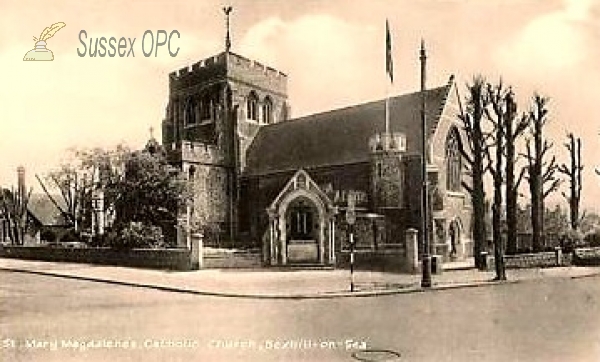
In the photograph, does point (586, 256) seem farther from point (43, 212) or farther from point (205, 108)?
point (43, 212)

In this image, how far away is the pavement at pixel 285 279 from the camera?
453 inches

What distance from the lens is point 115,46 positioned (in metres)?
7.56

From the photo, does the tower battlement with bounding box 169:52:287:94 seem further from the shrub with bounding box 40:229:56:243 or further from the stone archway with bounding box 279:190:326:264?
the shrub with bounding box 40:229:56:243

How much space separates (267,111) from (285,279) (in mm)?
14882

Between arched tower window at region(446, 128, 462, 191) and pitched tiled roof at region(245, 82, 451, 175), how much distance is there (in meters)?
1.28

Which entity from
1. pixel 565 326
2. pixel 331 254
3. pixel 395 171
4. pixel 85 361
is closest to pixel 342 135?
pixel 395 171

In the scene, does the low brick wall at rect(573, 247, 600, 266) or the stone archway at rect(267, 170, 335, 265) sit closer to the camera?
the stone archway at rect(267, 170, 335, 265)

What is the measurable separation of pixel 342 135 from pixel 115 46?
1598 centimetres

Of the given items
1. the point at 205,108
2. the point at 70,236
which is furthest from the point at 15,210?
the point at 205,108

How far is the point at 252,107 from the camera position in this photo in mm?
27422

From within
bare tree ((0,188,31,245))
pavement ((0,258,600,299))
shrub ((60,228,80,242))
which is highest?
bare tree ((0,188,31,245))

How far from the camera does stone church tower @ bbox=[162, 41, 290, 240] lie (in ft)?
78.4

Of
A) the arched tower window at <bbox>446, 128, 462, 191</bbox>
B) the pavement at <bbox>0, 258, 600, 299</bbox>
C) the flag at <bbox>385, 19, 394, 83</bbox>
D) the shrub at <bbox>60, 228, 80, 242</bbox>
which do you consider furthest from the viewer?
the shrub at <bbox>60, 228, 80, 242</bbox>

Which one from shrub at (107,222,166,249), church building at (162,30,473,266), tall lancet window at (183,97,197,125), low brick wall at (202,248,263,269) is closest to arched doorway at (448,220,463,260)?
→ church building at (162,30,473,266)
